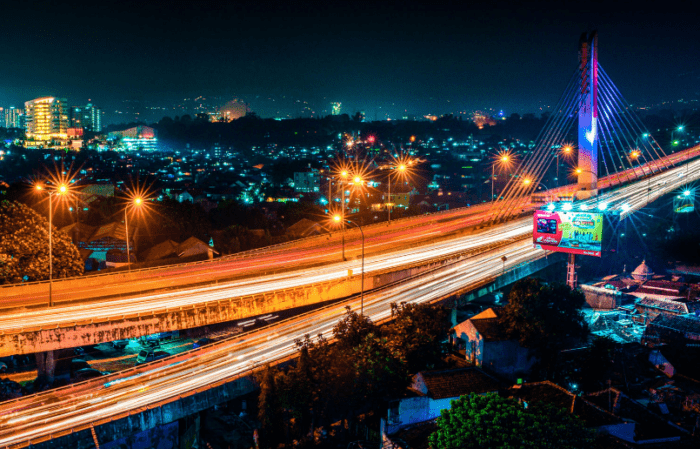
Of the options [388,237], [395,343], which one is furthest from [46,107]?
[395,343]

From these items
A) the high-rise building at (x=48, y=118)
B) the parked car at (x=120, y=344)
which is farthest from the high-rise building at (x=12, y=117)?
the parked car at (x=120, y=344)

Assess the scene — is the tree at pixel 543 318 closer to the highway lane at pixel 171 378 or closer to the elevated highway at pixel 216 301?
the highway lane at pixel 171 378

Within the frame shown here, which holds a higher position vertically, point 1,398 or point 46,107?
point 46,107

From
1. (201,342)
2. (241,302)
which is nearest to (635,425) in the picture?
(241,302)

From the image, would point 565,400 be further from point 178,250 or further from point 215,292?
point 178,250

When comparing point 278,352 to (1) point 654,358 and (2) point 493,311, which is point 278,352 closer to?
(2) point 493,311

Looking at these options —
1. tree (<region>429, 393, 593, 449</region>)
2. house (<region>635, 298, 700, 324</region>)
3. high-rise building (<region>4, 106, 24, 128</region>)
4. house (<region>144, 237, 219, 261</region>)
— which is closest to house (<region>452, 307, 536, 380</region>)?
tree (<region>429, 393, 593, 449</region>)
